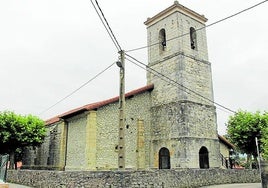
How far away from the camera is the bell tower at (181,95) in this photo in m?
20.9

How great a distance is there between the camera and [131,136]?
69.6 feet

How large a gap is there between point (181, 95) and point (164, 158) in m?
5.37

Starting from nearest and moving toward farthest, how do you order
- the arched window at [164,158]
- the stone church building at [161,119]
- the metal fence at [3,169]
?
the metal fence at [3,169] < the stone church building at [161,119] < the arched window at [164,158]

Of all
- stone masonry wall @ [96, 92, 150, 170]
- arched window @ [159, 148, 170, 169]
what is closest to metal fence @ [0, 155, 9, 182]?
stone masonry wall @ [96, 92, 150, 170]

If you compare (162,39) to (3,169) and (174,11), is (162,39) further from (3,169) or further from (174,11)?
(3,169)

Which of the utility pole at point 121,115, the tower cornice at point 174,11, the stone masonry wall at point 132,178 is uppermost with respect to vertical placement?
the tower cornice at point 174,11

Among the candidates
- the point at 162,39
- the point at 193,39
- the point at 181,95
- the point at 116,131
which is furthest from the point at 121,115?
the point at 193,39

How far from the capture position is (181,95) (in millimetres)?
21609

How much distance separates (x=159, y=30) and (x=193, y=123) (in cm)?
921

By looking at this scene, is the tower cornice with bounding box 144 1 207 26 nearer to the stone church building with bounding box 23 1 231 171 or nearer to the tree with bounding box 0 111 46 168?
the stone church building with bounding box 23 1 231 171

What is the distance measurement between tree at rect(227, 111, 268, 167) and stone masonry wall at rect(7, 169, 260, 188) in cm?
360

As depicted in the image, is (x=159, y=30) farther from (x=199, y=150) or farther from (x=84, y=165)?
(x=84, y=165)

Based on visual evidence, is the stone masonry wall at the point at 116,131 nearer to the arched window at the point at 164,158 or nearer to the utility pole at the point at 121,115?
the arched window at the point at 164,158

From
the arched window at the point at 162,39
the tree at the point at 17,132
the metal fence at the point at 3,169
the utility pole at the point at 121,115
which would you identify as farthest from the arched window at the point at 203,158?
the metal fence at the point at 3,169
